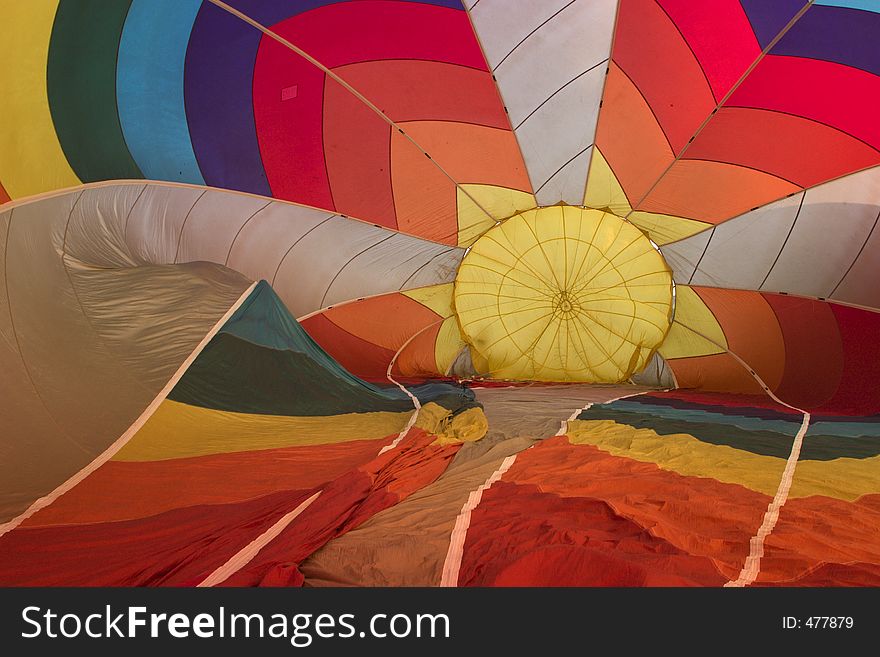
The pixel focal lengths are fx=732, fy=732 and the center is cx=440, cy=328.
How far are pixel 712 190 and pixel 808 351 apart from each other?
1.14m

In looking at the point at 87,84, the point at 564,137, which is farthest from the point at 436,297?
the point at 87,84

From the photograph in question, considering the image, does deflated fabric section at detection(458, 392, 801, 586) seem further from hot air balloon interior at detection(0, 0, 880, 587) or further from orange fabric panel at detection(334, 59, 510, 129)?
orange fabric panel at detection(334, 59, 510, 129)

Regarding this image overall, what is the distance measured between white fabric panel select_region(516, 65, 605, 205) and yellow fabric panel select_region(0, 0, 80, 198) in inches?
93.2

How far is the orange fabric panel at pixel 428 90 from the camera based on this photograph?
373cm

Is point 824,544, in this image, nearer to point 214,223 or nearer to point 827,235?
point 827,235

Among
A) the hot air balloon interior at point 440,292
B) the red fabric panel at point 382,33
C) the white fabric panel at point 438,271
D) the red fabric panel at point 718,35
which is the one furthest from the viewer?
the white fabric panel at point 438,271

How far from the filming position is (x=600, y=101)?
395cm

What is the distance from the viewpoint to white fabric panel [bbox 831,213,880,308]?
13.0 feet

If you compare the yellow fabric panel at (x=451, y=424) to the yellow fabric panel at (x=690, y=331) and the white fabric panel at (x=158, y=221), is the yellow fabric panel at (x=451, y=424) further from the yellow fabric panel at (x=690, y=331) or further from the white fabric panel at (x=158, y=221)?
the yellow fabric panel at (x=690, y=331)

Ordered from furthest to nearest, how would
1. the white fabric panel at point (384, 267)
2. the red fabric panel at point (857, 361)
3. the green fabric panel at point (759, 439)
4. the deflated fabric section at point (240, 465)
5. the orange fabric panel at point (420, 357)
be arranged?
the orange fabric panel at point (420, 357)
the white fabric panel at point (384, 267)
the red fabric panel at point (857, 361)
the green fabric panel at point (759, 439)
the deflated fabric section at point (240, 465)

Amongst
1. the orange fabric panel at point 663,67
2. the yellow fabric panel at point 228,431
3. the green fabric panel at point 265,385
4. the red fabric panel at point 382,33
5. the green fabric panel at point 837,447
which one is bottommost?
the green fabric panel at point 837,447

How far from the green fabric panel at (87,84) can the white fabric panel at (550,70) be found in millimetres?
1625

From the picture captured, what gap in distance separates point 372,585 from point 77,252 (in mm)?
2502

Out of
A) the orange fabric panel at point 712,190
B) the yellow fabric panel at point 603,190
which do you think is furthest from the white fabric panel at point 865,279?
the yellow fabric panel at point 603,190
